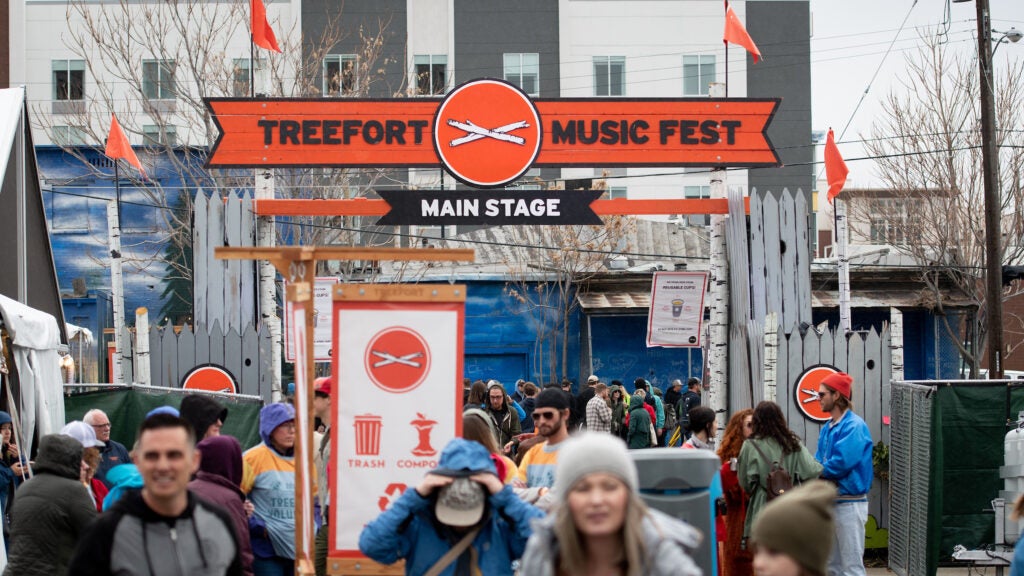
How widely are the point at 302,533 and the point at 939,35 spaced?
23.9 m

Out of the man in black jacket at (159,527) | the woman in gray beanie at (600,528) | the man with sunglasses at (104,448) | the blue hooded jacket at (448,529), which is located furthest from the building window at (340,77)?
the woman in gray beanie at (600,528)

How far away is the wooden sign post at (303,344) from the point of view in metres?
5.66

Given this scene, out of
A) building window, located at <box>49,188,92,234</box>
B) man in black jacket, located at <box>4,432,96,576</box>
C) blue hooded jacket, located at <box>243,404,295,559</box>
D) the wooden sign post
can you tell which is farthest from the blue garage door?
the wooden sign post

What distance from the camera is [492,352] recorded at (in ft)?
116

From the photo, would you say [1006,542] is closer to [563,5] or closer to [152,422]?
[152,422]

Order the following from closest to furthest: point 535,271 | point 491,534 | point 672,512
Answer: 1. point 491,534
2. point 672,512
3. point 535,271

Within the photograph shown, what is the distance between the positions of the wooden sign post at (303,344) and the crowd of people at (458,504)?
0.16 metres

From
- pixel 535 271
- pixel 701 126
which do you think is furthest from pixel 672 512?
pixel 535 271

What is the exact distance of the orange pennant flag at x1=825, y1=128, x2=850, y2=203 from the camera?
14133mm

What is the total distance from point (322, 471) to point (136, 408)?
4.63m

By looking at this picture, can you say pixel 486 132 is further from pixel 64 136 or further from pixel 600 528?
pixel 64 136

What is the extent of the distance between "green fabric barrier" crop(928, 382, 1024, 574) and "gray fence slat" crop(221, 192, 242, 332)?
24.2 ft

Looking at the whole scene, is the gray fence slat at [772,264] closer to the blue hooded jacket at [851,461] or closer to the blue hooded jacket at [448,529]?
the blue hooded jacket at [851,461]

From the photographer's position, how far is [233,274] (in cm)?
1354
